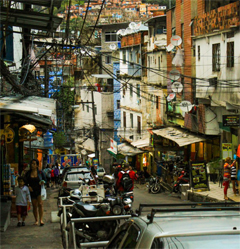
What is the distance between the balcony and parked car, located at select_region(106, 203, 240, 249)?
18.4 meters

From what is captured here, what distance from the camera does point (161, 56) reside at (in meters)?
38.6

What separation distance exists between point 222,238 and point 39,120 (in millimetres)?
11218

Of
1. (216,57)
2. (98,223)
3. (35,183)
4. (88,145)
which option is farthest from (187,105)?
(88,145)

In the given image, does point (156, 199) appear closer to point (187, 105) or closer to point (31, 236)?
point (187, 105)

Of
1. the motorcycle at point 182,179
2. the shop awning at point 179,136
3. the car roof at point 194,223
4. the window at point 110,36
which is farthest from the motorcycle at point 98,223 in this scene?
the window at point 110,36

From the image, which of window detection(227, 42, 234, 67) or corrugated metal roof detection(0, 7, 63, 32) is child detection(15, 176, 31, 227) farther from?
window detection(227, 42, 234, 67)

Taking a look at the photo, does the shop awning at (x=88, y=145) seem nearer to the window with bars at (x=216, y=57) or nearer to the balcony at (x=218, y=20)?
the balcony at (x=218, y=20)

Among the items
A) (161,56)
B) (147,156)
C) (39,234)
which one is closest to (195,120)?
(161,56)

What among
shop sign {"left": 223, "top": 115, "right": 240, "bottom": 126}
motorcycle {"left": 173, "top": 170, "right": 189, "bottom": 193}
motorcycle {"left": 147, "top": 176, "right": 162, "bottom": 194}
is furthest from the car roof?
motorcycle {"left": 147, "top": 176, "right": 162, "bottom": 194}

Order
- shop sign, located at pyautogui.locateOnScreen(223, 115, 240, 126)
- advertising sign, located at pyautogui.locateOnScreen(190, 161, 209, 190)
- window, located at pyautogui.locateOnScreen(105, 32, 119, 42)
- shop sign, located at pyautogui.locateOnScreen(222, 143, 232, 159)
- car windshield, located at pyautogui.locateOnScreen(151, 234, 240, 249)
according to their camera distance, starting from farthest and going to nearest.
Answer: window, located at pyautogui.locateOnScreen(105, 32, 119, 42), shop sign, located at pyautogui.locateOnScreen(222, 143, 232, 159), shop sign, located at pyautogui.locateOnScreen(223, 115, 240, 126), advertising sign, located at pyautogui.locateOnScreen(190, 161, 209, 190), car windshield, located at pyautogui.locateOnScreen(151, 234, 240, 249)

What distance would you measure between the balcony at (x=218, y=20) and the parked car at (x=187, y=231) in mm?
18391

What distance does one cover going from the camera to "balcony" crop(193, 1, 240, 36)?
21.6 meters

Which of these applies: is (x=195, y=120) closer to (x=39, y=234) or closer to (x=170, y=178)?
(x=170, y=178)

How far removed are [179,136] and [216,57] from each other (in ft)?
24.5
